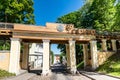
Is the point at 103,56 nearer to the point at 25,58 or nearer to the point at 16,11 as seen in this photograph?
the point at 25,58

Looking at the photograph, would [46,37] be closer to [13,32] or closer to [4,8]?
[13,32]

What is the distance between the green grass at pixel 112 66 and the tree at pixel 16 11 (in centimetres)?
1863

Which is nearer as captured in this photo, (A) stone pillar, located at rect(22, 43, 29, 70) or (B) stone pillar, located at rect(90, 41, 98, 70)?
(B) stone pillar, located at rect(90, 41, 98, 70)

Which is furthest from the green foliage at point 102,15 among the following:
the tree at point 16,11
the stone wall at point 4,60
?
the stone wall at point 4,60

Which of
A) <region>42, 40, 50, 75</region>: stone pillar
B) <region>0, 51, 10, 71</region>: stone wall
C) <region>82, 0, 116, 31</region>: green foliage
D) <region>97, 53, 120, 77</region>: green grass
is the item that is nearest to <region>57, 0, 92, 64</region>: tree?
<region>82, 0, 116, 31</region>: green foliage

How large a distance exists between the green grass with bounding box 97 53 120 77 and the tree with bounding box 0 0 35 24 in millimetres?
18635

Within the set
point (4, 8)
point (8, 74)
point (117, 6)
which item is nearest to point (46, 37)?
point (8, 74)

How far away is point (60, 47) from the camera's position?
156 ft

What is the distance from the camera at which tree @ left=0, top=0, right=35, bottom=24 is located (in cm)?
3381

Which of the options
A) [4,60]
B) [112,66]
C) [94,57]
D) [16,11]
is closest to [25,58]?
[4,60]

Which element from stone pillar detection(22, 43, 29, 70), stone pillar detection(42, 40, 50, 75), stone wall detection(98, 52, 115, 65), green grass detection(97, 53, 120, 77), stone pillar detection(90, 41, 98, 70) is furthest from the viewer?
stone pillar detection(22, 43, 29, 70)

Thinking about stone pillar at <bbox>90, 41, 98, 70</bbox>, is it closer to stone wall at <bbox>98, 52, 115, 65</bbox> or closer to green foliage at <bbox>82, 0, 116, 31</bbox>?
stone wall at <bbox>98, 52, 115, 65</bbox>

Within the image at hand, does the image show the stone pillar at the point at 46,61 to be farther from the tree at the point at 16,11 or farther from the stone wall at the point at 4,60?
the tree at the point at 16,11

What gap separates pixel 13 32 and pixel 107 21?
856 inches
